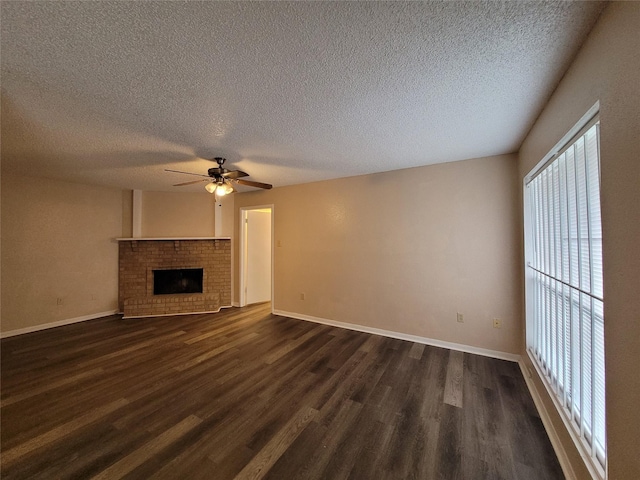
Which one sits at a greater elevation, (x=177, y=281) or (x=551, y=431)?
(x=177, y=281)

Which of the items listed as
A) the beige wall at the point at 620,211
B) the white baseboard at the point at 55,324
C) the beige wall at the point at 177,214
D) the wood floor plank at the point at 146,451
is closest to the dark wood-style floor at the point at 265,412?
the wood floor plank at the point at 146,451

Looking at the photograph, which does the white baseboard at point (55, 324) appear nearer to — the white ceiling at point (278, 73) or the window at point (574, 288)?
the white ceiling at point (278, 73)

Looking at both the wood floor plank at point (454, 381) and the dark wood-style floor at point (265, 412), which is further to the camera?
the wood floor plank at point (454, 381)

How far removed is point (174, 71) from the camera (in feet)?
4.50

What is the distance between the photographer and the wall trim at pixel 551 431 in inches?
53.2

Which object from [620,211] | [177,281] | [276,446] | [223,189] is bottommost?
[276,446]

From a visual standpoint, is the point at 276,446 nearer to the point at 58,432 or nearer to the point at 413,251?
the point at 58,432

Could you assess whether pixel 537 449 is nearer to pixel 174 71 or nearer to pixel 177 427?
pixel 177 427

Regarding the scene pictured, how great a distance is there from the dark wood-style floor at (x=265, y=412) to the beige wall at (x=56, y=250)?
72 centimetres

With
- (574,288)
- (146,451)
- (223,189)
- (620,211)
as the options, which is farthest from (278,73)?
(146,451)

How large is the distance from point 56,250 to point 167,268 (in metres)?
1.62

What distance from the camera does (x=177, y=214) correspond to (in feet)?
15.9

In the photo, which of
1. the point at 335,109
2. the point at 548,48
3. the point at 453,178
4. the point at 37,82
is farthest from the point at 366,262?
the point at 37,82

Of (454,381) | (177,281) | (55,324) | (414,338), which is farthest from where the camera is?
(177,281)
